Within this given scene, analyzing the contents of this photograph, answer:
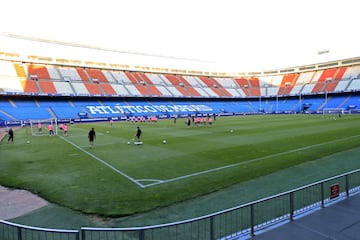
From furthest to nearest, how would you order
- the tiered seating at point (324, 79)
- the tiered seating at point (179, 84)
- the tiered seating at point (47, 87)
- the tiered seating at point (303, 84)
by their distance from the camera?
the tiered seating at point (303, 84) < the tiered seating at point (179, 84) < the tiered seating at point (324, 79) < the tiered seating at point (47, 87)

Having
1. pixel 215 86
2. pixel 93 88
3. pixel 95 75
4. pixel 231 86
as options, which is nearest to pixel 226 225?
pixel 93 88

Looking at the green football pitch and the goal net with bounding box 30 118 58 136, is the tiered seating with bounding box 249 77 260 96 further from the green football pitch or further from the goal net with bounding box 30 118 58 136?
the green football pitch

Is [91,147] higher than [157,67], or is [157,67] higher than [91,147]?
[157,67]

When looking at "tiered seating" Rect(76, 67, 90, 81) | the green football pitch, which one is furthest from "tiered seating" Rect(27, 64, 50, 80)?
the green football pitch

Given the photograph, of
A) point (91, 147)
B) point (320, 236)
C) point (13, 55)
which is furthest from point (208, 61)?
point (320, 236)

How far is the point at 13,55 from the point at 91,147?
200 feet

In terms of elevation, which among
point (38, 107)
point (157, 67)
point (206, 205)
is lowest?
point (206, 205)

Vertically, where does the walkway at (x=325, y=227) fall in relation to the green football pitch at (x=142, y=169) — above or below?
above

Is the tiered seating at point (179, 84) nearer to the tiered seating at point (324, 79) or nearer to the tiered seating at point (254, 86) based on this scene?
the tiered seating at point (254, 86)

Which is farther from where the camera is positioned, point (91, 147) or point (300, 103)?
point (300, 103)

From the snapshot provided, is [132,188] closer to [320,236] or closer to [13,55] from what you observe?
[320,236]

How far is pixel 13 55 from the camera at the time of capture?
70250 mm

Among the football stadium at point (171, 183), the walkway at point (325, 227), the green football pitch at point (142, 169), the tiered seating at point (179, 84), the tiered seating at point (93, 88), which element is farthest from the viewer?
the tiered seating at point (179, 84)

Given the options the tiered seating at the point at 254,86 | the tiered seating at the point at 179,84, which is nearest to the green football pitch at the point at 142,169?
the tiered seating at the point at 179,84
